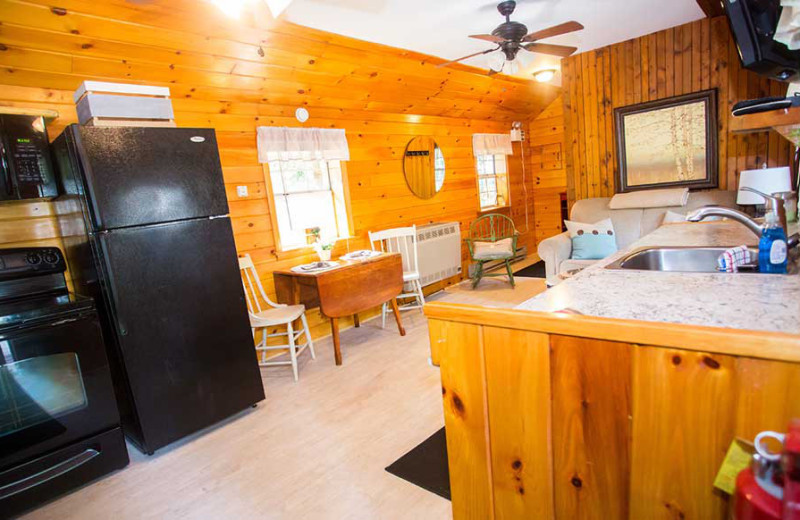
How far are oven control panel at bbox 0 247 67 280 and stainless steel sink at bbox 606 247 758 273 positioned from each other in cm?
261

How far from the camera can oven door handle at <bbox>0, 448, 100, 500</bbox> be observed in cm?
180

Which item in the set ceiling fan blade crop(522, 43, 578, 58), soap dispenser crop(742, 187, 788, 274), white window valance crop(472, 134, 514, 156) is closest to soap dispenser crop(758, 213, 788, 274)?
soap dispenser crop(742, 187, 788, 274)

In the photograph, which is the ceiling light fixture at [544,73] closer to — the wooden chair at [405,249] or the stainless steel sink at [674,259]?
the wooden chair at [405,249]

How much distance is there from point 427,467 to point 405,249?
8.29ft

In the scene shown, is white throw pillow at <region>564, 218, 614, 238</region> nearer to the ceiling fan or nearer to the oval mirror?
the oval mirror

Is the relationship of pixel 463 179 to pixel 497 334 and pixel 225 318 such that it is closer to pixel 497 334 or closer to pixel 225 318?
pixel 225 318

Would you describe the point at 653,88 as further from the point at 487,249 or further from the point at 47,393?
the point at 47,393

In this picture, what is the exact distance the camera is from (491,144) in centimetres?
558

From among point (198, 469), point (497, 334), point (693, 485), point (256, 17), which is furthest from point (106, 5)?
point (693, 485)

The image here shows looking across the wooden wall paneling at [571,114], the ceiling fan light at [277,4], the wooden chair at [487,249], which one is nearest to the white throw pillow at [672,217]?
the wooden wall paneling at [571,114]

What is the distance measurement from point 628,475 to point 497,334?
0.36 m

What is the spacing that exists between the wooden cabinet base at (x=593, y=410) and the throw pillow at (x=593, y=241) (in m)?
3.31

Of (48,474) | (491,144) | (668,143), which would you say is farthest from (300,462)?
(491,144)

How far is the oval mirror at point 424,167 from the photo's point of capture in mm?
4570
